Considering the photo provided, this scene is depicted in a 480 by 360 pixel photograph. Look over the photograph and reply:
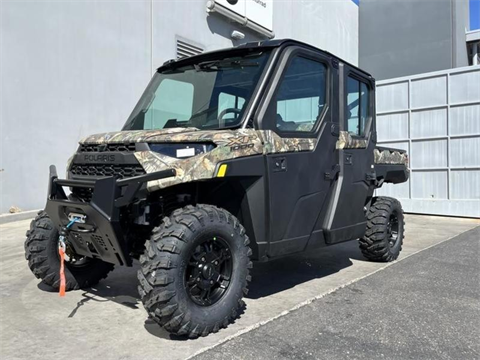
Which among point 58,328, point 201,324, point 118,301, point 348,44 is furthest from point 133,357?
point 348,44

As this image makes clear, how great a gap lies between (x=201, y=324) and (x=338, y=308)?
1.39m

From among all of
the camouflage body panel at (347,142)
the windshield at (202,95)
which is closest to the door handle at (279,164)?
the windshield at (202,95)

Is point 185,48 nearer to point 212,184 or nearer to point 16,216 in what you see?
point 16,216

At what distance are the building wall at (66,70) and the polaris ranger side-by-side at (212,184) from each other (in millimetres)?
4857

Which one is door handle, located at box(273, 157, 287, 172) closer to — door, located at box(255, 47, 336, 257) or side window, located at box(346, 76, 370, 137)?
door, located at box(255, 47, 336, 257)

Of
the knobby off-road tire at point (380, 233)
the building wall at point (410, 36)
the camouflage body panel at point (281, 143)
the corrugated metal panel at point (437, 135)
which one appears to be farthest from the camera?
the building wall at point (410, 36)

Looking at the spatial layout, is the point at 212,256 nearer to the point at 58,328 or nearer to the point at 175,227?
the point at 175,227

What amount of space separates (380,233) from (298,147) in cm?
224

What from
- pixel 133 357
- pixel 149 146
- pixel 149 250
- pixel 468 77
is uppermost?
pixel 468 77

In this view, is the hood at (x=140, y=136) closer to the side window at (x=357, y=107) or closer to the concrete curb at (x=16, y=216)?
the side window at (x=357, y=107)

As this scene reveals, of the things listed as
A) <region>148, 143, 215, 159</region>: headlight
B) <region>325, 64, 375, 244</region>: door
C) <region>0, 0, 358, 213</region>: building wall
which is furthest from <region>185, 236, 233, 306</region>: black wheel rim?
<region>0, 0, 358, 213</region>: building wall

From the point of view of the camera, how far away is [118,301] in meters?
4.29

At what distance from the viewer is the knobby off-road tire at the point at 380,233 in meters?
5.76

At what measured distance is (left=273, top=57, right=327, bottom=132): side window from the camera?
4105 millimetres
